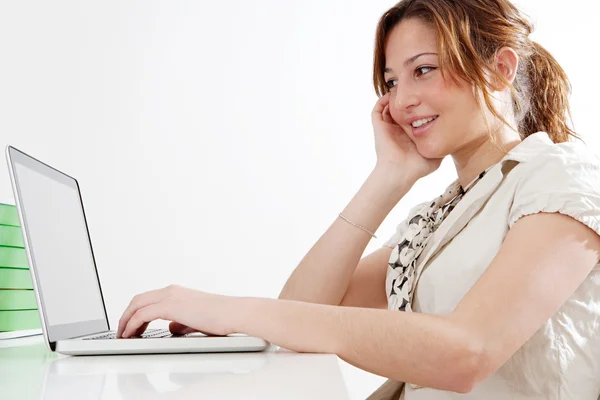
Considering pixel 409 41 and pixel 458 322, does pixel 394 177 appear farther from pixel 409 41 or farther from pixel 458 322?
pixel 458 322

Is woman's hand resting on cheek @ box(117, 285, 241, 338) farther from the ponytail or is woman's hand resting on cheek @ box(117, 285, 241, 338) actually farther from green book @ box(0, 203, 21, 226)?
the ponytail

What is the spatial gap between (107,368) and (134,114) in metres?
1.87

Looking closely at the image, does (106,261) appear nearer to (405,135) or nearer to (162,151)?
(162,151)

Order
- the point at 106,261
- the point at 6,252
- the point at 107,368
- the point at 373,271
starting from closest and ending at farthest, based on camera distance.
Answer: the point at 107,368
the point at 6,252
the point at 373,271
the point at 106,261

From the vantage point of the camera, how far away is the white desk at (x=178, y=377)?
0.56 metres

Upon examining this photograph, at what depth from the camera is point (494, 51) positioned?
52.9 inches

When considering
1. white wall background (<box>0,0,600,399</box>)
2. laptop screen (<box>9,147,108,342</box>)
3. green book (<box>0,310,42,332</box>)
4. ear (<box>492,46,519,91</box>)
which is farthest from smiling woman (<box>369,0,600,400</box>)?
white wall background (<box>0,0,600,399</box>)

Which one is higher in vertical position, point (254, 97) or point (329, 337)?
point (254, 97)

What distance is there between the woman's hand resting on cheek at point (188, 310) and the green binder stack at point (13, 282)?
41 cm

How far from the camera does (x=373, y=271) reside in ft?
5.13

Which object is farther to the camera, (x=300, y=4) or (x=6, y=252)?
(x=300, y=4)

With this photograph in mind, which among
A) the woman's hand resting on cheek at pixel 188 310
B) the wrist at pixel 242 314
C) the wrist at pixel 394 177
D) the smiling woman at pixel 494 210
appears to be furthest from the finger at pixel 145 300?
the wrist at pixel 394 177

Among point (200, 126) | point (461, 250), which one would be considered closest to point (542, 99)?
point (461, 250)

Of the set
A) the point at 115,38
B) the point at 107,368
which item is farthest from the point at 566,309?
the point at 115,38
